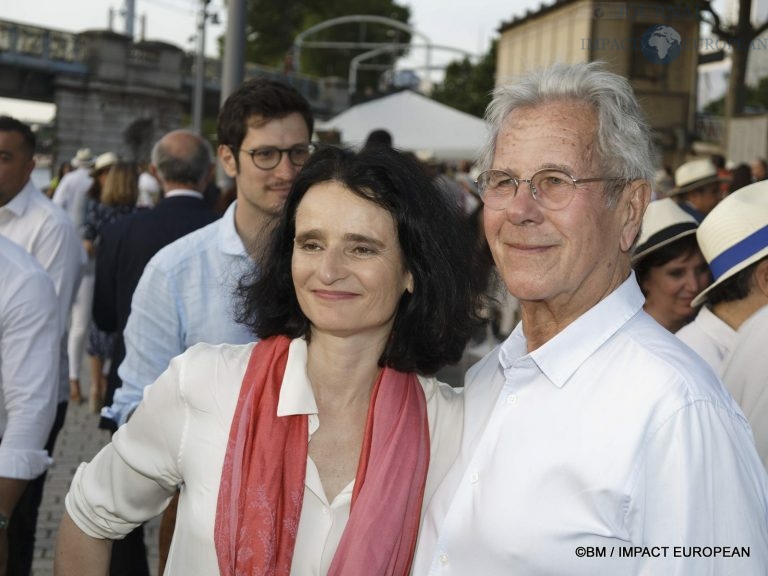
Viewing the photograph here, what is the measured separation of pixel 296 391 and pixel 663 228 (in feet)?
8.32

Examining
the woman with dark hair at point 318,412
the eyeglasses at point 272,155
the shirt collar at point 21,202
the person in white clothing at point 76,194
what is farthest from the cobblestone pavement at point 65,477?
the person in white clothing at point 76,194

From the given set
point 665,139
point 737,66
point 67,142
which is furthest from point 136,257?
point 67,142

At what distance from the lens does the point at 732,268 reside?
12.2 feet

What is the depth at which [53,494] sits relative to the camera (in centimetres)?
696

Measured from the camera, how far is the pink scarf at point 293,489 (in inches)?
106

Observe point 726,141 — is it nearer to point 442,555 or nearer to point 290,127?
point 290,127

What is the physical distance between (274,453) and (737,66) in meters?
19.2

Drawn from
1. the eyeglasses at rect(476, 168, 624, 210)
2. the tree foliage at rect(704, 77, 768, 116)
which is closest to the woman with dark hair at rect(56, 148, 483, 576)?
the eyeglasses at rect(476, 168, 624, 210)

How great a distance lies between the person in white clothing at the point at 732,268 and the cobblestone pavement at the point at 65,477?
348 centimetres

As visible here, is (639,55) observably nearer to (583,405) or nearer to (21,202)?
(21,202)

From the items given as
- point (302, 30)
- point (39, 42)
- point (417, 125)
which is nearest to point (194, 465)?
point (417, 125)

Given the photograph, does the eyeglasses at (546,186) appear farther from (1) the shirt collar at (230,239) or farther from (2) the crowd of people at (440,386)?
(1) the shirt collar at (230,239)

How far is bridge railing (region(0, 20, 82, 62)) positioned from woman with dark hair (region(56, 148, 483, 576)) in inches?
1587

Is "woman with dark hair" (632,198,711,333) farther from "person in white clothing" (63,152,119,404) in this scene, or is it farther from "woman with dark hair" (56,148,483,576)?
"person in white clothing" (63,152,119,404)
